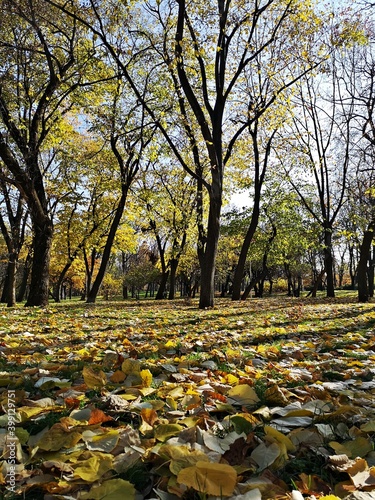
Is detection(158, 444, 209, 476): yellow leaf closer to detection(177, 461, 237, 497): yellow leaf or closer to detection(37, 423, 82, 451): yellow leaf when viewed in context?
detection(177, 461, 237, 497): yellow leaf

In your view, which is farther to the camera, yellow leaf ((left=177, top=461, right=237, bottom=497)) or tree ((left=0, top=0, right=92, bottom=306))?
tree ((left=0, top=0, right=92, bottom=306))

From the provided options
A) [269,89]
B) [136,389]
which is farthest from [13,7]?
[136,389]

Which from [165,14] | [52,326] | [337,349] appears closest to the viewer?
[337,349]

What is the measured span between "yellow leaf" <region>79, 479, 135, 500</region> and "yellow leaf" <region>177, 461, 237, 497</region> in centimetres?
17

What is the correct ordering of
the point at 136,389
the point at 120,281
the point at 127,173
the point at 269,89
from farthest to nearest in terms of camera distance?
the point at 120,281 → the point at 127,173 → the point at 269,89 → the point at 136,389

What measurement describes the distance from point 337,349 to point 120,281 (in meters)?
45.8

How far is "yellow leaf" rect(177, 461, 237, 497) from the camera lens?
3.91 ft

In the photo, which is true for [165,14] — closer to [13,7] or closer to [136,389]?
[13,7]

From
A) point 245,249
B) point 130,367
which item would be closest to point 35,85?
point 245,249

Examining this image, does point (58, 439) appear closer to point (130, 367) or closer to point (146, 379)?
point (146, 379)

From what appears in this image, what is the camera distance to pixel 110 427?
5.97 feet

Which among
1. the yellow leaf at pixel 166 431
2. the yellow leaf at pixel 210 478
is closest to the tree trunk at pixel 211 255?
the yellow leaf at pixel 166 431

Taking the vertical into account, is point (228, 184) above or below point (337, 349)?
above

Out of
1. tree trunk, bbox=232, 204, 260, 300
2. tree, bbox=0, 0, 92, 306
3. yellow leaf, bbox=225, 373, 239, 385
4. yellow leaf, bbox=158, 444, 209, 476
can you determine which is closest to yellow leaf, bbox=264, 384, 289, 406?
yellow leaf, bbox=225, 373, 239, 385
